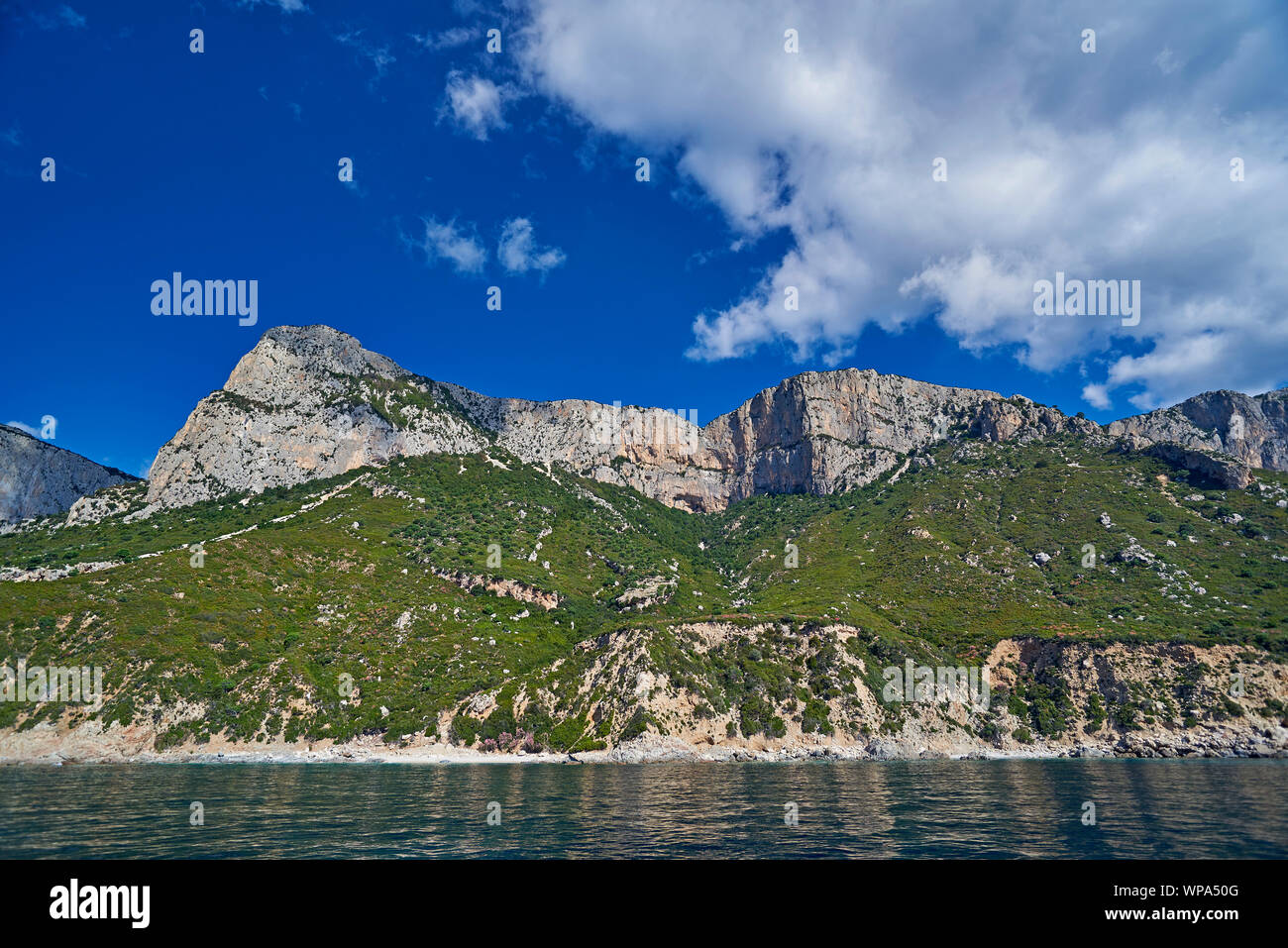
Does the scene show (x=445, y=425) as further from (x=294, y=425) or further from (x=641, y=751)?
(x=641, y=751)

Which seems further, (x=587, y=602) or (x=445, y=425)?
(x=445, y=425)

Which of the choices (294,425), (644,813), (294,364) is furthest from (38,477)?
(644,813)

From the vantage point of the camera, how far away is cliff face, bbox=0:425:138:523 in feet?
530

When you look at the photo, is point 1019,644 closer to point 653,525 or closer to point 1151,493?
point 1151,493

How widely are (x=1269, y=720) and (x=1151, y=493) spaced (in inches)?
2276

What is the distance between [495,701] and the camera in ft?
300

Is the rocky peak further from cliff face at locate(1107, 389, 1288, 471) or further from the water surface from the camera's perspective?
cliff face at locate(1107, 389, 1288, 471)

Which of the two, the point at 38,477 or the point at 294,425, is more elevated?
the point at 294,425

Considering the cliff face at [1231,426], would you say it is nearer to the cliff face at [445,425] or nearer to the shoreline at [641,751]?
the cliff face at [445,425]

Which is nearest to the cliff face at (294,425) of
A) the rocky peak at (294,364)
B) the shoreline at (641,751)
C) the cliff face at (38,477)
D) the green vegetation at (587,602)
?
the rocky peak at (294,364)

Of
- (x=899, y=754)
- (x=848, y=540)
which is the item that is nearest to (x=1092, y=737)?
(x=899, y=754)

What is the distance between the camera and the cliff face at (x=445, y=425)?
152m

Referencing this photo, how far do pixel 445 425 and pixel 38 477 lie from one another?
10197 centimetres

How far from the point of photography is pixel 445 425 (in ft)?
575
